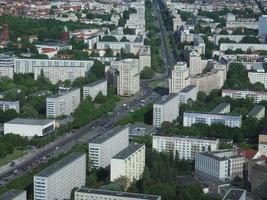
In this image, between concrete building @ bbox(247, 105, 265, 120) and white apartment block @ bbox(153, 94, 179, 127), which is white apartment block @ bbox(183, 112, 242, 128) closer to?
white apartment block @ bbox(153, 94, 179, 127)

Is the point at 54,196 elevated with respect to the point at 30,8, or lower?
lower

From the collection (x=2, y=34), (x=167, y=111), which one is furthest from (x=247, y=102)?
(x=2, y=34)

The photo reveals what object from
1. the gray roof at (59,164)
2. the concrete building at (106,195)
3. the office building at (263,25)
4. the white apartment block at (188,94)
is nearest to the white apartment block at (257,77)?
the white apartment block at (188,94)

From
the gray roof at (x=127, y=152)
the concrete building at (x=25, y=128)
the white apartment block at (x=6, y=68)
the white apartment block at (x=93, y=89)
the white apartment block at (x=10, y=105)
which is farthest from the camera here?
the white apartment block at (x=6, y=68)

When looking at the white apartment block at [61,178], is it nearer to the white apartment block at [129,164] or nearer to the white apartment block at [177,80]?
the white apartment block at [129,164]

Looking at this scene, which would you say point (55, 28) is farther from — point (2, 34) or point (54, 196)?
point (54, 196)

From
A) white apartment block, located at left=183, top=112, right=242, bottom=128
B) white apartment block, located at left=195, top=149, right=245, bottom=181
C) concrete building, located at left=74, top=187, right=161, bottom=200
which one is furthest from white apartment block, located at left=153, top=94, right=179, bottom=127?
concrete building, located at left=74, top=187, right=161, bottom=200

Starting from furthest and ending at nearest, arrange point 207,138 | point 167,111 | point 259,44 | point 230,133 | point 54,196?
point 259,44
point 167,111
point 230,133
point 207,138
point 54,196

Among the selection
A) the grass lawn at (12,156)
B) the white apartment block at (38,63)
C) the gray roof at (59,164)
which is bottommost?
the grass lawn at (12,156)
